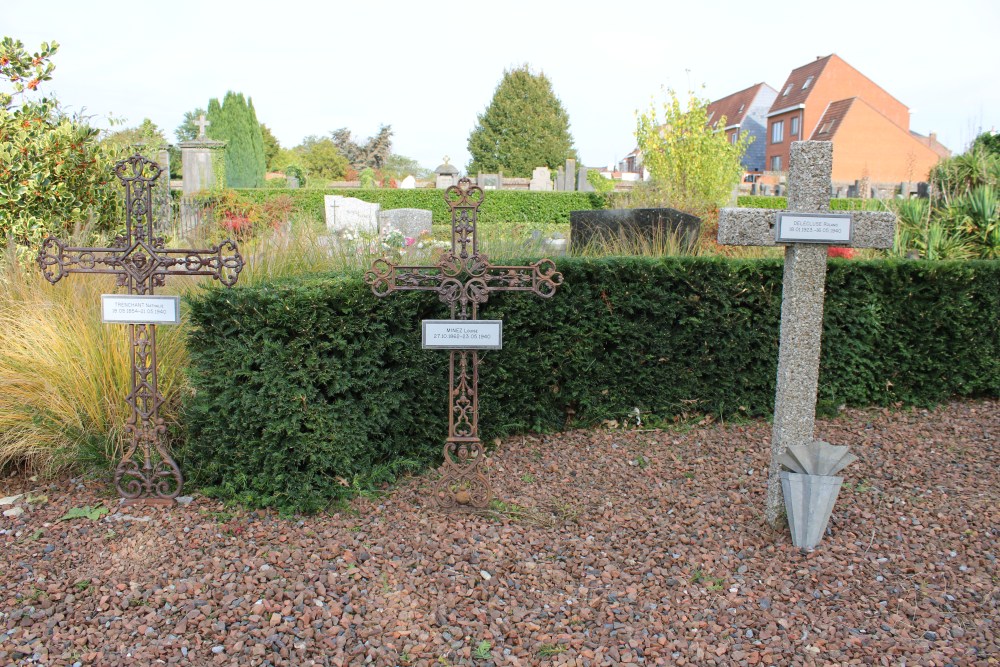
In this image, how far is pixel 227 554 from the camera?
3.10 m

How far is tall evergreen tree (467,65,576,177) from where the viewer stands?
4278cm

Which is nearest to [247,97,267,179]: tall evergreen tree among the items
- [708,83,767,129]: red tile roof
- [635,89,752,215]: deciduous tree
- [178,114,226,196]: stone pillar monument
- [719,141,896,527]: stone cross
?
[178,114,226,196]: stone pillar monument

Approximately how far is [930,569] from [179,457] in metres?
3.56

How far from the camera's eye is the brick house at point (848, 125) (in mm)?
A: 36531

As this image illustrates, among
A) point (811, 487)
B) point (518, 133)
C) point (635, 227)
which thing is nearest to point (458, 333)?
point (811, 487)

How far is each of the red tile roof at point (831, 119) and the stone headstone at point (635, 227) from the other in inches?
1287

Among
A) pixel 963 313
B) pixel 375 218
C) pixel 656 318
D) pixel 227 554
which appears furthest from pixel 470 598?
pixel 375 218

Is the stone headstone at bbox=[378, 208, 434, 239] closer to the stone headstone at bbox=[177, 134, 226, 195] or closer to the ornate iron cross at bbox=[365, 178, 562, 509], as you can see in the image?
the stone headstone at bbox=[177, 134, 226, 195]

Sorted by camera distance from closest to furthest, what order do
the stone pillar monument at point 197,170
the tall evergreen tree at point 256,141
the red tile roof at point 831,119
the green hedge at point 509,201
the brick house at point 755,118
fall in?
the stone pillar monument at point 197,170
the green hedge at point 509,201
the tall evergreen tree at point 256,141
the red tile roof at point 831,119
the brick house at point 755,118

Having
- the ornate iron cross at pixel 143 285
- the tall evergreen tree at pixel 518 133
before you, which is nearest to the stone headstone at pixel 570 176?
the tall evergreen tree at pixel 518 133

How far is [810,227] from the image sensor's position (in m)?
3.21

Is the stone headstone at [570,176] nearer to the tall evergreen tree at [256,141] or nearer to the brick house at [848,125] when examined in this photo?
the tall evergreen tree at [256,141]

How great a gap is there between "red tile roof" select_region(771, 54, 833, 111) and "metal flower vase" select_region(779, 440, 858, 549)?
41946mm

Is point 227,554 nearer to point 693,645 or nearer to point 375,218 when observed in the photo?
point 693,645
